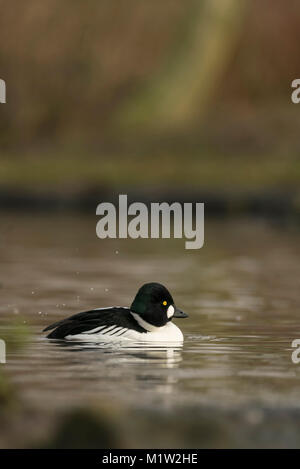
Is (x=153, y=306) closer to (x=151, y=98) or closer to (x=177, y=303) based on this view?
(x=177, y=303)

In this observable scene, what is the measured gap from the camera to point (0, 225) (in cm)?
2870

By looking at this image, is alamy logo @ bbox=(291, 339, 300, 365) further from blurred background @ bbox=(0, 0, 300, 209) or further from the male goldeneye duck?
blurred background @ bbox=(0, 0, 300, 209)

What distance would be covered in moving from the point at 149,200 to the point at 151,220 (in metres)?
0.45

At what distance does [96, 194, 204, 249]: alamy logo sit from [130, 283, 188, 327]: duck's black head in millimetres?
14867

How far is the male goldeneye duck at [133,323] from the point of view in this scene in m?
12.4

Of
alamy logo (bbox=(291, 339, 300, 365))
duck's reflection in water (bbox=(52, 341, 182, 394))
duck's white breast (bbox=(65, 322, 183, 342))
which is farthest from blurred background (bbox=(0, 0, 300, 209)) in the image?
duck's reflection in water (bbox=(52, 341, 182, 394))

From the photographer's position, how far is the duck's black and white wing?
12398mm

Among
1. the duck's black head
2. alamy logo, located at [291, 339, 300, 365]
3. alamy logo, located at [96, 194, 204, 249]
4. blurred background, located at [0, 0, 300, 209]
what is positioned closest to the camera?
alamy logo, located at [291, 339, 300, 365]

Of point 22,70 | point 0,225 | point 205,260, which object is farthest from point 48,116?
point 205,260

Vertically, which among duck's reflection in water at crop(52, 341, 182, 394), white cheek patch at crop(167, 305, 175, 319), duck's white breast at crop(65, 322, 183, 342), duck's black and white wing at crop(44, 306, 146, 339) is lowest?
duck's reflection in water at crop(52, 341, 182, 394)

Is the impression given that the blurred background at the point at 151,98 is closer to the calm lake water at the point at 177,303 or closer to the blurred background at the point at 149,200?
the blurred background at the point at 149,200

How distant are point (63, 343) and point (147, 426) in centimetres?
412

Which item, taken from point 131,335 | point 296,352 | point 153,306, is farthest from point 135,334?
point 296,352

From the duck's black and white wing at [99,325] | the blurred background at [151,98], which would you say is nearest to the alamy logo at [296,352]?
the duck's black and white wing at [99,325]
